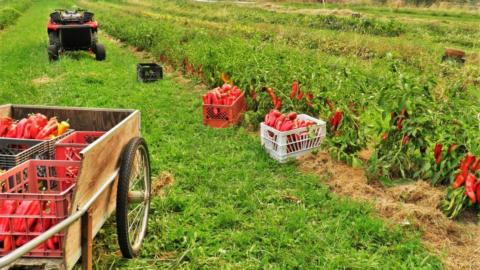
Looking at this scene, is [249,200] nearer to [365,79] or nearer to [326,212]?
[326,212]

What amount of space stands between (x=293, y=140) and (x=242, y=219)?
5.60ft

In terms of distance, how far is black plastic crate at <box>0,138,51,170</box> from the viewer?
3.72 metres

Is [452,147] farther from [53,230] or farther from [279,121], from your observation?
[53,230]

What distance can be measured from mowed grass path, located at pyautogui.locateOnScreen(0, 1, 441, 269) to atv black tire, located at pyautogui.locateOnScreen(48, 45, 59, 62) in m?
6.94

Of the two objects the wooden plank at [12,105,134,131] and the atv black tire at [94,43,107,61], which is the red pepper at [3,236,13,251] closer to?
the wooden plank at [12,105,134,131]

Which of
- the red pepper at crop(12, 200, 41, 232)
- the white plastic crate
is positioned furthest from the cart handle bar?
the white plastic crate

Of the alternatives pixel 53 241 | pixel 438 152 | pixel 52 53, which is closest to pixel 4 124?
pixel 53 241

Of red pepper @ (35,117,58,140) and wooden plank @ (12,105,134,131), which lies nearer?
red pepper @ (35,117,58,140)

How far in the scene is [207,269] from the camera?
153 inches

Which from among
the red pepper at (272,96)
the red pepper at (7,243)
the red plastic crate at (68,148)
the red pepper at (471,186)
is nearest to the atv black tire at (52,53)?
the red pepper at (272,96)

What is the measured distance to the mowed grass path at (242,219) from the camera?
13.1 ft

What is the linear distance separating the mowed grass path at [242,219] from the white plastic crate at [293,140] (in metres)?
0.17

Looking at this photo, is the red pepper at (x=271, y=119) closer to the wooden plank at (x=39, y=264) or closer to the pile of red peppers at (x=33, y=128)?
the pile of red peppers at (x=33, y=128)

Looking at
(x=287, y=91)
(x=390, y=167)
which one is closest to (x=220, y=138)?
(x=287, y=91)
